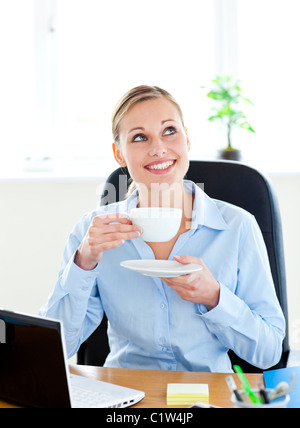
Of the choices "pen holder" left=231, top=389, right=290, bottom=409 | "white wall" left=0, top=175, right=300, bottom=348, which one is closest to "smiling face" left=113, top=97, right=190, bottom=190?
"pen holder" left=231, top=389, right=290, bottom=409

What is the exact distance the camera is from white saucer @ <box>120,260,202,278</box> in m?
1.13

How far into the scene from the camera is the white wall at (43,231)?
2.69m

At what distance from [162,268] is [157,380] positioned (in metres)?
0.23

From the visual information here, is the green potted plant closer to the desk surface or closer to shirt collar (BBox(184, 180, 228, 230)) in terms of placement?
shirt collar (BBox(184, 180, 228, 230))

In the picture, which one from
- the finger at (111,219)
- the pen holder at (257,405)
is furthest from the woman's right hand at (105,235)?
the pen holder at (257,405)

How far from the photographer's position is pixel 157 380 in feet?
4.00

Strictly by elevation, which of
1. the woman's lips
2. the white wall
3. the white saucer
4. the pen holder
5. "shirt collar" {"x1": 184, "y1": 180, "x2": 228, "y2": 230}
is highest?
the woman's lips

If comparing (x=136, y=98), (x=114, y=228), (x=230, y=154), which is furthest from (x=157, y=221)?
(x=230, y=154)

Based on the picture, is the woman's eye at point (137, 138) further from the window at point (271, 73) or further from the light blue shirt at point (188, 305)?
→ the window at point (271, 73)

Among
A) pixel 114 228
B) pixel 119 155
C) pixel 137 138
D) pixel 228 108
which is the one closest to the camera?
pixel 114 228

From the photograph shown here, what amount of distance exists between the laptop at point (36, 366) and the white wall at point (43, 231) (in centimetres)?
166

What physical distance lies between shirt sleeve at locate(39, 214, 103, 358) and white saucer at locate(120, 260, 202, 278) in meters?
0.20

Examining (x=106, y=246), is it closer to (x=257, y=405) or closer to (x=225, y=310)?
(x=225, y=310)
